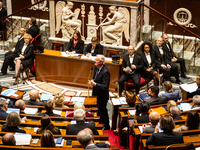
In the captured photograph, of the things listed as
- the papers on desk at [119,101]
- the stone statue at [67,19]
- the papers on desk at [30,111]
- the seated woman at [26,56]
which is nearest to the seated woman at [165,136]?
the papers on desk at [119,101]

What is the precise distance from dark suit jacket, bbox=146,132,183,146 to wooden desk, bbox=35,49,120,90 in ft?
12.9

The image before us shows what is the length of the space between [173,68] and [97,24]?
98.4 inches

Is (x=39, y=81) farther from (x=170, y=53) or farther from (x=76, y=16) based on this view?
(x=170, y=53)

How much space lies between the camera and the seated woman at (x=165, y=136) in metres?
3.97

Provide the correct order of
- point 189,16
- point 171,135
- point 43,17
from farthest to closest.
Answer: point 43,17 < point 189,16 < point 171,135

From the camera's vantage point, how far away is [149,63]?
26.0 feet

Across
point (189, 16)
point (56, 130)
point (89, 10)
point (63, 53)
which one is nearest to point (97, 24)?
point (89, 10)

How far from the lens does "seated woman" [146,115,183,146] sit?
3.97 meters

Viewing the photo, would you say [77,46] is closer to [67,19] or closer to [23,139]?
[67,19]

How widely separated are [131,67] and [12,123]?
3944 mm

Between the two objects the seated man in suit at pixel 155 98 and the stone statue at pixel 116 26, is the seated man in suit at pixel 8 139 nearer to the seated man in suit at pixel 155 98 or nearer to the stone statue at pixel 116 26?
the seated man in suit at pixel 155 98

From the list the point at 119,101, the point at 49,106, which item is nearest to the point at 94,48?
the point at 119,101

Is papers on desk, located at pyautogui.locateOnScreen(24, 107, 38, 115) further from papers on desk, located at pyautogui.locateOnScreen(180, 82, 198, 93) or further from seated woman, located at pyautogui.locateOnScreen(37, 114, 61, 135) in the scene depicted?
papers on desk, located at pyautogui.locateOnScreen(180, 82, 198, 93)

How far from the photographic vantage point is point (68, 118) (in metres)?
4.93
